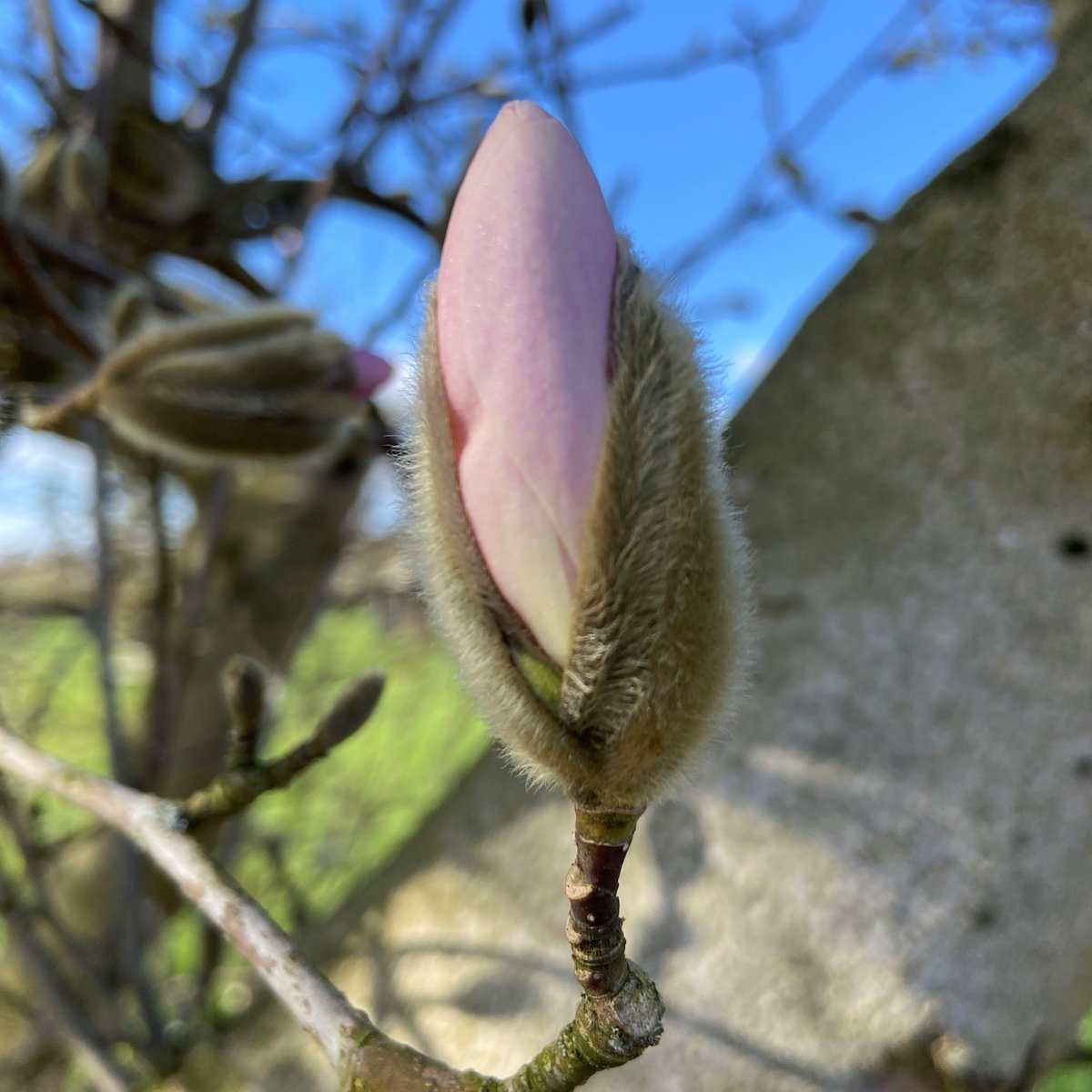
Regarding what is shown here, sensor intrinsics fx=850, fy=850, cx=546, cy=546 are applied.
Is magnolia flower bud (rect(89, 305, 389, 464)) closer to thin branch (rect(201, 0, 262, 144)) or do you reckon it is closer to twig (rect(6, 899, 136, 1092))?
twig (rect(6, 899, 136, 1092))

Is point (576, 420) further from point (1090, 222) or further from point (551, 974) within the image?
point (1090, 222)

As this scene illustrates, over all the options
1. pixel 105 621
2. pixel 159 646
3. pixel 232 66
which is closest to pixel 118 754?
pixel 105 621

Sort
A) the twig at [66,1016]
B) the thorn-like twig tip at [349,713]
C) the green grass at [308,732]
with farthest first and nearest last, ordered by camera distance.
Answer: the green grass at [308,732] < the twig at [66,1016] < the thorn-like twig tip at [349,713]

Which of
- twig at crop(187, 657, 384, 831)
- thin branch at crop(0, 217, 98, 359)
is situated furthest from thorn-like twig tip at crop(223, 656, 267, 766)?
thin branch at crop(0, 217, 98, 359)

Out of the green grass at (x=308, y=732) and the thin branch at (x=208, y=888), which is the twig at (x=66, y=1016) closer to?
the thin branch at (x=208, y=888)

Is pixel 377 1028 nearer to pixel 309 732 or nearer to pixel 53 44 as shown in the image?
pixel 53 44

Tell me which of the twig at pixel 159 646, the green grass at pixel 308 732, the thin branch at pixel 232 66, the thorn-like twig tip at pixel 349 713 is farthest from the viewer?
the green grass at pixel 308 732

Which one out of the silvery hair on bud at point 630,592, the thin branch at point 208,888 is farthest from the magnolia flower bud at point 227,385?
the silvery hair on bud at point 630,592

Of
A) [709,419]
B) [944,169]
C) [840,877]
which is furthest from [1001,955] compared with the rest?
[944,169]
